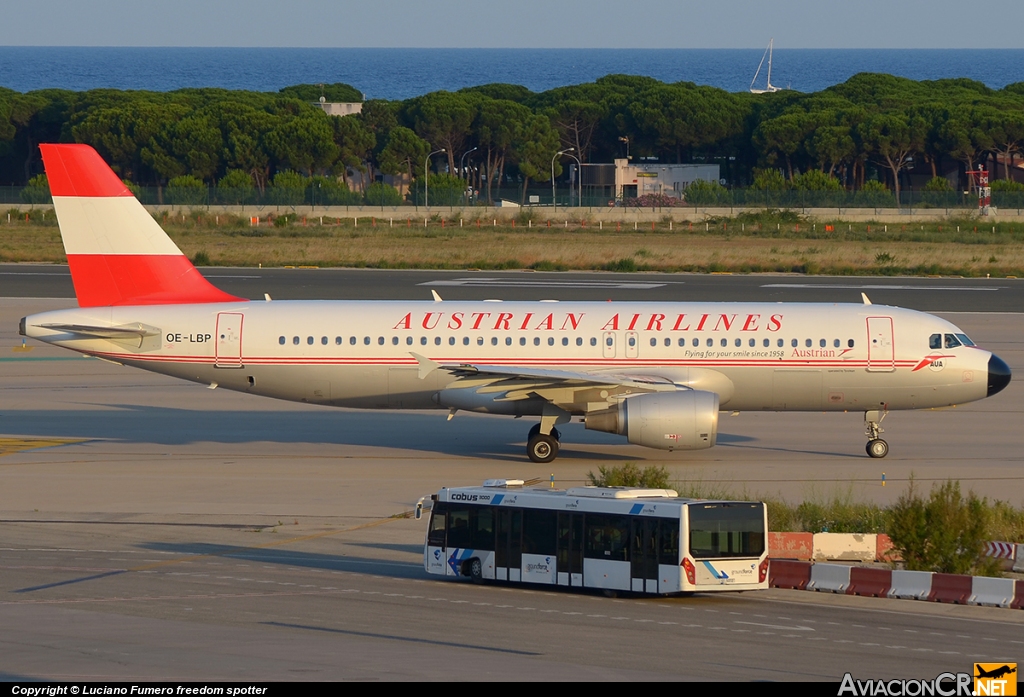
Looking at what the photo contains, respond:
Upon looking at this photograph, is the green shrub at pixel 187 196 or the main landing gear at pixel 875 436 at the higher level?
the green shrub at pixel 187 196

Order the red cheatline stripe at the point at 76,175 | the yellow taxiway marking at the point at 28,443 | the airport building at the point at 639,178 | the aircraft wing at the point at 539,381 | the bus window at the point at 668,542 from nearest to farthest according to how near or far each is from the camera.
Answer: the bus window at the point at 668,542
the aircraft wing at the point at 539,381
the red cheatline stripe at the point at 76,175
the yellow taxiway marking at the point at 28,443
the airport building at the point at 639,178

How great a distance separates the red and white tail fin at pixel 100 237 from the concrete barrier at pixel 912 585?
74.7 ft

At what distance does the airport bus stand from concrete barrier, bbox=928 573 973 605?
2.95 meters

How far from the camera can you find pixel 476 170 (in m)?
170

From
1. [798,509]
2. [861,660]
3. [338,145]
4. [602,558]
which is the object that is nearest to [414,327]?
[798,509]

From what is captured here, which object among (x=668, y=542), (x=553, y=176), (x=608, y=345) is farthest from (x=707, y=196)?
(x=668, y=542)

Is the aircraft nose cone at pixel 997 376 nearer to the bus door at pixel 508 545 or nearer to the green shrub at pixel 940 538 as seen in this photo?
the green shrub at pixel 940 538

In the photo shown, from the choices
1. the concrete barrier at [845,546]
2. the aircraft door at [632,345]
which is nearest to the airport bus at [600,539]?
the concrete barrier at [845,546]

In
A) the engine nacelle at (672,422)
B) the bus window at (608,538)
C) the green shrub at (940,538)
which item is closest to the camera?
the bus window at (608,538)

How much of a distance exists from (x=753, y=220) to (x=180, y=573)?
10166 cm

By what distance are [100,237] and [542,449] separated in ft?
45.5

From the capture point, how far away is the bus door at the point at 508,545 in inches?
923

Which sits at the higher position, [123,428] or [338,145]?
[338,145]

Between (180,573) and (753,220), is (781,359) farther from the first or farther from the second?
(753,220)
